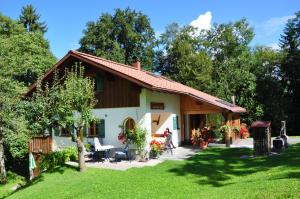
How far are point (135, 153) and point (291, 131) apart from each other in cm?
2417

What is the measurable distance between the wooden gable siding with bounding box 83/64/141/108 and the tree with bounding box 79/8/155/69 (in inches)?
905

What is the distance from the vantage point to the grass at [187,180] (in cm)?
1111

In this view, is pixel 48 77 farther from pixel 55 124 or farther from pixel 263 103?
pixel 263 103

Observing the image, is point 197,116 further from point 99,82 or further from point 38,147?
point 38,147

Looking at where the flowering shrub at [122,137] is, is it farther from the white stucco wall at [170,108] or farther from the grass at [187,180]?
the grass at [187,180]

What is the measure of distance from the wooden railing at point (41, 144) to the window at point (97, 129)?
2.18 m

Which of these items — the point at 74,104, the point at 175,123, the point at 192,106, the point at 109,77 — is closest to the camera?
the point at 74,104

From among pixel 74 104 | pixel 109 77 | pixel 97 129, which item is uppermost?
pixel 109 77

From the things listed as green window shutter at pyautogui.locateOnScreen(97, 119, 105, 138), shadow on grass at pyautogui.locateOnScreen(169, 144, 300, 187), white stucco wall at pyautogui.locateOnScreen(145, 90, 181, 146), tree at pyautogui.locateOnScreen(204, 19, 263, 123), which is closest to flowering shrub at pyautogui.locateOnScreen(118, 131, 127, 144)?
green window shutter at pyautogui.locateOnScreen(97, 119, 105, 138)

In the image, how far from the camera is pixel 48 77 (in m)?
22.2

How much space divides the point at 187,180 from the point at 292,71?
2876 cm

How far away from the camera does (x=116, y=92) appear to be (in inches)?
784

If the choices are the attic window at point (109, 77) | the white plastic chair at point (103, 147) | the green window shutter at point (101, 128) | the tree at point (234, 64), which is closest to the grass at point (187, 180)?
the white plastic chair at point (103, 147)

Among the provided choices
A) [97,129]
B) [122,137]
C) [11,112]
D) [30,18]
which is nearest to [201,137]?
[122,137]
